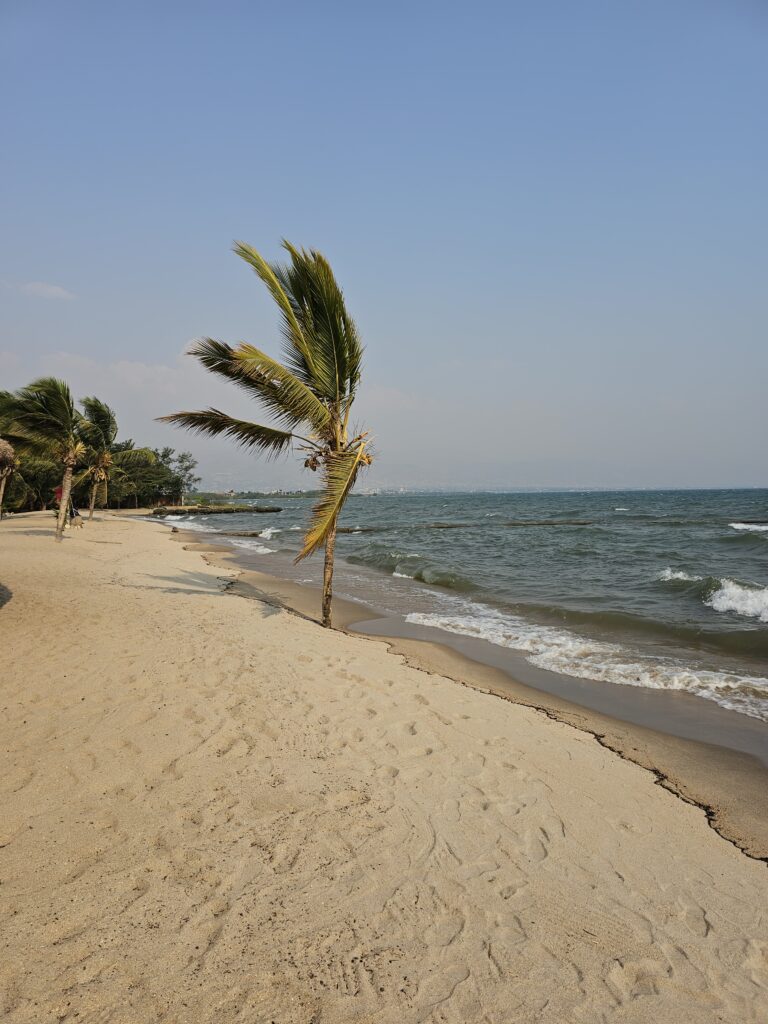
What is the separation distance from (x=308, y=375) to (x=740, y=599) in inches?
416

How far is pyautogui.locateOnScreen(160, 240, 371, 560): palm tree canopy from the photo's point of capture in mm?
8773

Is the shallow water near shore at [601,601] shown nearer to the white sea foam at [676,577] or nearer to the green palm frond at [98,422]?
the white sea foam at [676,577]

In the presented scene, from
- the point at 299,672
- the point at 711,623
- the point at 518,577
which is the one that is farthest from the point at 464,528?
the point at 299,672

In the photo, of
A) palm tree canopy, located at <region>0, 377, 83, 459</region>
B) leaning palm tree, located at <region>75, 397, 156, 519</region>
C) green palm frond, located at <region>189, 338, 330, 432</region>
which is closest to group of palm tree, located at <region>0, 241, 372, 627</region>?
green palm frond, located at <region>189, 338, 330, 432</region>

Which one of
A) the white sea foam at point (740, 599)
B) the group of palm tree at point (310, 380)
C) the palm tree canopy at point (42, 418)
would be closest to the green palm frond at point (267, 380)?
the group of palm tree at point (310, 380)

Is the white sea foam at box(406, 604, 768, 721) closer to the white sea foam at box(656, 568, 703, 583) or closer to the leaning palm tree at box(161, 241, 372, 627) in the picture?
the leaning palm tree at box(161, 241, 372, 627)

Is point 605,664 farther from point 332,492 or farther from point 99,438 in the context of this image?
point 99,438

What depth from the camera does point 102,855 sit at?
3113mm

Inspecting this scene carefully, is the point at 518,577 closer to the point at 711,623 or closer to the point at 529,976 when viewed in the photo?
the point at 711,623

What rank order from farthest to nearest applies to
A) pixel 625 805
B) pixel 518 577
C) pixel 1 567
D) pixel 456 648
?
pixel 518 577, pixel 1 567, pixel 456 648, pixel 625 805

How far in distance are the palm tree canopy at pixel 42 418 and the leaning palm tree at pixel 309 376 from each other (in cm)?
1415

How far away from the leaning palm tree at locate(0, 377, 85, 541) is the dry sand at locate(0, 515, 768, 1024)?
716 inches

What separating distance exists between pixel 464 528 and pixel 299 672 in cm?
3514

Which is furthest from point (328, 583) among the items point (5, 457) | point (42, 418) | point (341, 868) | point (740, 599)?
point (42, 418)
